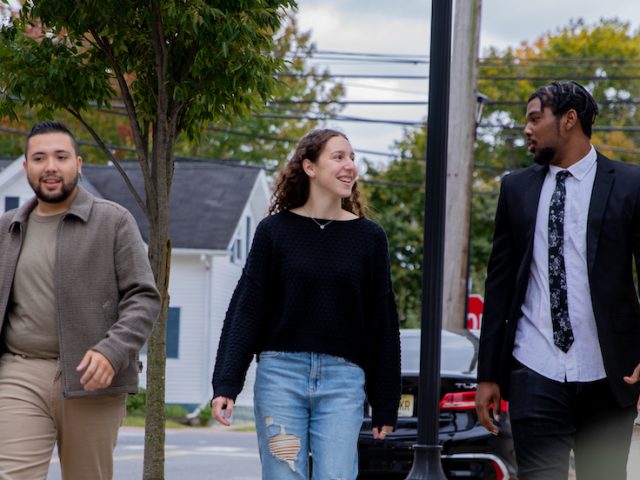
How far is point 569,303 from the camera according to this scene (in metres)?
5.04

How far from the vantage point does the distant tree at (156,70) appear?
8.59 m

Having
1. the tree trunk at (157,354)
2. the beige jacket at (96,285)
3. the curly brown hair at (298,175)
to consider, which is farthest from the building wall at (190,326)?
the beige jacket at (96,285)

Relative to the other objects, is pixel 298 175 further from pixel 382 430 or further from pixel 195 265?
pixel 195 265

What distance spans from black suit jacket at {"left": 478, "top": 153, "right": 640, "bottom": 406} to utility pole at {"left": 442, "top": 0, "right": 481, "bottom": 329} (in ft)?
41.5

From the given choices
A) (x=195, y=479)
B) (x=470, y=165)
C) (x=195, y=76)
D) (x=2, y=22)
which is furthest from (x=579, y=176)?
(x=470, y=165)

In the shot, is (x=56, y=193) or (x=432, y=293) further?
(x=432, y=293)

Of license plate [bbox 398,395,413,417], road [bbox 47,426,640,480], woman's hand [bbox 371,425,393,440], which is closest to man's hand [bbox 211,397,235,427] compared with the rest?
woman's hand [bbox 371,425,393,440]

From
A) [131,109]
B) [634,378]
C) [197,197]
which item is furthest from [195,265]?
[634,378]

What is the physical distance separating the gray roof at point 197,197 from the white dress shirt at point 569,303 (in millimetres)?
27381

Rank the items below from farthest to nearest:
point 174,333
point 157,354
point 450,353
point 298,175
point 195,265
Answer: point 195,265 → point 174,333 → point 450,353 → point 157,354 → point 298,175

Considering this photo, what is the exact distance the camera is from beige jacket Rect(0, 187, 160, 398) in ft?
16.6

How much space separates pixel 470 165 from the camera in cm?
1900

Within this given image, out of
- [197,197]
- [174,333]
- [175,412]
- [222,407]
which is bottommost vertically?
[175,412]

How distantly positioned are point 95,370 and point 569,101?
2162 mm
